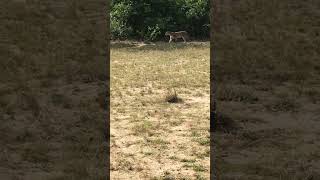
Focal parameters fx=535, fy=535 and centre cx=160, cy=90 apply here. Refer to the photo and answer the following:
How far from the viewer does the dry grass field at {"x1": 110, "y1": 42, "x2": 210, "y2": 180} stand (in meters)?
6.21

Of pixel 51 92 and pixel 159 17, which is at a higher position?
pixel 159 17

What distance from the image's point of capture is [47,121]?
7.76 metres

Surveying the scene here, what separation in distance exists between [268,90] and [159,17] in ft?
54.9

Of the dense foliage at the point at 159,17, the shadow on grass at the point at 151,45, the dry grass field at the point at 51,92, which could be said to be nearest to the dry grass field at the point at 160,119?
the dry grass field at the point at 51,92

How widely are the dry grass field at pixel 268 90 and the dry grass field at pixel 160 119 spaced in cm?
39

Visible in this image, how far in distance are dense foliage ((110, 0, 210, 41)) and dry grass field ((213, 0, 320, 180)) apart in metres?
6.96

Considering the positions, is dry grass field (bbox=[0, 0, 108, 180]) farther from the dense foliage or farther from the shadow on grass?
the dense foliage

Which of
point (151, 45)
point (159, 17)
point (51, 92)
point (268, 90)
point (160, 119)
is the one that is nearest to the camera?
point (160, 119)

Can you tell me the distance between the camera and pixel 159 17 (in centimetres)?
2627

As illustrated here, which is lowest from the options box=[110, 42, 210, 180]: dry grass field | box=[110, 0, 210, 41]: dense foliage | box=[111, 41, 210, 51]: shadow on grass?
box=[110, 42, 210, 180]: dry grass field

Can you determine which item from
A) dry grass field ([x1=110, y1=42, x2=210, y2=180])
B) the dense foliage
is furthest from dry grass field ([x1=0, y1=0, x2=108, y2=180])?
the dense foliage

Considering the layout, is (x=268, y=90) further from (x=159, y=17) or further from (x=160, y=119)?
(x=159, y=17)

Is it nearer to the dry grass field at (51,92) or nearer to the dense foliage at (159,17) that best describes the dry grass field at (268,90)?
the dry grass field at (51,92)

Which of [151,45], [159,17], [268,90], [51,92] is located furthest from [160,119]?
[159,17]
